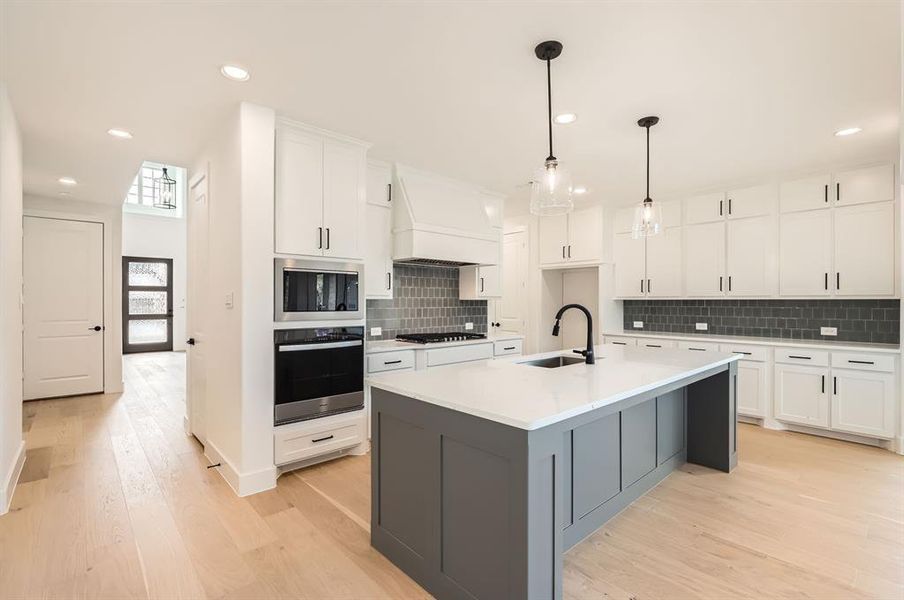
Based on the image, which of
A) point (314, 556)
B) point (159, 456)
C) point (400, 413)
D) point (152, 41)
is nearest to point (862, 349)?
point (400, 413)

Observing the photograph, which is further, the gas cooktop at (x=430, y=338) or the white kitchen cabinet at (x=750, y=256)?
the white kitchen cabinet at (x=750, y=256)

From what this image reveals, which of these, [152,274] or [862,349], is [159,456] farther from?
[152,274]

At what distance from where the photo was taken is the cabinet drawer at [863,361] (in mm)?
3664

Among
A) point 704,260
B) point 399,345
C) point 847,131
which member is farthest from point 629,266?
point 399,345

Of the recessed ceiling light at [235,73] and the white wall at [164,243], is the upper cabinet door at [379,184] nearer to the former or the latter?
the recessed ceiling light at [235,73]

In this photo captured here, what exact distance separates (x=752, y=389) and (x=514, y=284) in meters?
3.17

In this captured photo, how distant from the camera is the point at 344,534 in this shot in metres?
2.33

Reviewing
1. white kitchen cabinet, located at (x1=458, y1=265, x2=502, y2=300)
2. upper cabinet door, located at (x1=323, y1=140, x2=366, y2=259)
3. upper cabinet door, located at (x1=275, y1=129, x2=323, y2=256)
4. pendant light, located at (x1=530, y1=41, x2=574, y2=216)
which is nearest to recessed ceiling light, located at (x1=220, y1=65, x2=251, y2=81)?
upper cabinet door, located at (x1=275, y1=129, x2=323, y2=256)

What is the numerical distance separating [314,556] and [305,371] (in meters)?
1.26

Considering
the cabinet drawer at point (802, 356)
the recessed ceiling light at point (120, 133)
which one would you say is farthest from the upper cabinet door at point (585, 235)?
the recessed ceiling light at point (120, 133)

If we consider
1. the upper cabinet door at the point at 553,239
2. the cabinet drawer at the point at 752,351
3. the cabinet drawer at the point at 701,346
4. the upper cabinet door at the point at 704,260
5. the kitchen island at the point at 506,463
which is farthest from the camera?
the upper cabinet door at the point at 553,239

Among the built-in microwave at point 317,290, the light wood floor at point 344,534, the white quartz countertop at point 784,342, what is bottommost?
the light wood floor at point 344,534

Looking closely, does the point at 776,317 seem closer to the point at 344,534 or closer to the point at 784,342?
the point at 784,342

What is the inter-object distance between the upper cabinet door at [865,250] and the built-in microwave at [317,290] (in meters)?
4.46
